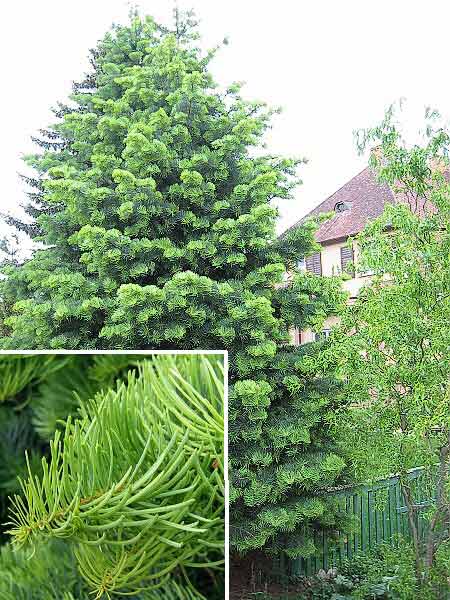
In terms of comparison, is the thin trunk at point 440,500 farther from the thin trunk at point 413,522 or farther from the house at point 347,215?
the house at point 347,215

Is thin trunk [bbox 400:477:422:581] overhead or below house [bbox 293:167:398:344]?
below

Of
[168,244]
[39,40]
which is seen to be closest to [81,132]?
[168,244]

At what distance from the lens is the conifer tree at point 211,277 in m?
4.16

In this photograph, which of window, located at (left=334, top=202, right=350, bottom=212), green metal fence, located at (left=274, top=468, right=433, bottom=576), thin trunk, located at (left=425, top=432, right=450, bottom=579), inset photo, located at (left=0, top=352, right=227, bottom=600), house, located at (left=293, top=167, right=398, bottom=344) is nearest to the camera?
inset photo, located at (left=0, top=352, right=227, bottom=600)

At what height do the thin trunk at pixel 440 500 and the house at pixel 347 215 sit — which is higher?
the house at pixel 347 215

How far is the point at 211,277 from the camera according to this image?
4.69 metres

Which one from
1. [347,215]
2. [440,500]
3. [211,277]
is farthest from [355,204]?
[440,500]

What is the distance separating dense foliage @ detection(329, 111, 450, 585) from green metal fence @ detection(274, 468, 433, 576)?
47cm

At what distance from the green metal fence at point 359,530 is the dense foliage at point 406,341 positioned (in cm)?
47

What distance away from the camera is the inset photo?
97 centimetres

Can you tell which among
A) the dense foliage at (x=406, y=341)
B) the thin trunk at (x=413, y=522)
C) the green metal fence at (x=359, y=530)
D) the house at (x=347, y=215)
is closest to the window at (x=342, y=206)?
the house at (x=347, y=215)

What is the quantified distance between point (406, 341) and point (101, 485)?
2882 mm

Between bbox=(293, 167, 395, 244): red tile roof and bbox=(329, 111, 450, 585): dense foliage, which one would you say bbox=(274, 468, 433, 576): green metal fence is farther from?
bbox=(293, 167, 395, 244): red tile roof

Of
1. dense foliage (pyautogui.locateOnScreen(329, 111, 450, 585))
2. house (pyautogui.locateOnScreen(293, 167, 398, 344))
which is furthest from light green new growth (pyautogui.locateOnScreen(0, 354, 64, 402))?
house (pyautogui.locateOnScreen(293, 167, 398, 344))
